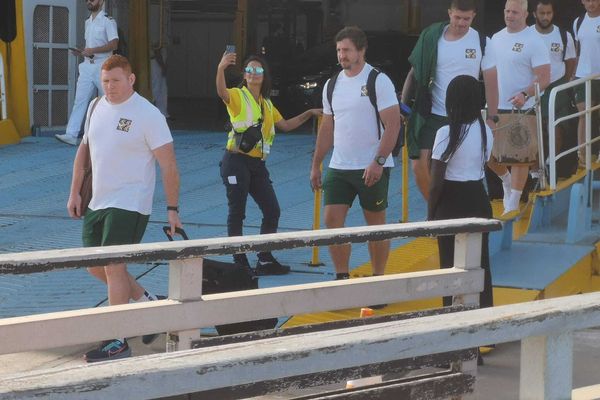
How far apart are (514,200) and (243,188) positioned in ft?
7.32

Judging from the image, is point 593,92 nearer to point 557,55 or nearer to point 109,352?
point 557,55

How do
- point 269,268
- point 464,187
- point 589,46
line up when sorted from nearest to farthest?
point 464,187 → point 269,268 → point 589,46

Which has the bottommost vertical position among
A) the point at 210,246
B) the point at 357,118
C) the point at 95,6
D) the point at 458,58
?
the point at 210,246

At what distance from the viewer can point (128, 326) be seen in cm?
454

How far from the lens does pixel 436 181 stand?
6578 mm

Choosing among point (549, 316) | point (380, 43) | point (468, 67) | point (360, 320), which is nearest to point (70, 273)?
point (468, 67)

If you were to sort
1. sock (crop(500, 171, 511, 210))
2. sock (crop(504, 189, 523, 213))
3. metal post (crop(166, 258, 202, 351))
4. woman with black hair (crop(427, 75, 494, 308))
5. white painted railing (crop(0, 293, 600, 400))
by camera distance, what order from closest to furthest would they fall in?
→ white painted railing (crop(0, 293, 600, 400))
metal post (crop(166, 258, 202, 351))
woman with black hair (crop(427, 75, 494, 308))
sock (crop(504, 189, 523, 213))
sock (crop(500, 171, 511, 210))

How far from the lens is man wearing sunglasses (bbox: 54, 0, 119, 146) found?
48.9 feet

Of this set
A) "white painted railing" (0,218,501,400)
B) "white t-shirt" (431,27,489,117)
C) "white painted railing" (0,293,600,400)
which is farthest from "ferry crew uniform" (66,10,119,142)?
"white painted railing" (0,293,600,400)

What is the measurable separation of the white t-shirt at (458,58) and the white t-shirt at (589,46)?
133 inches

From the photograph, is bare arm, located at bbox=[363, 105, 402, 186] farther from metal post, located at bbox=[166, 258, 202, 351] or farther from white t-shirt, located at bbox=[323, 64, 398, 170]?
metal post, located at bbox=[166, 258, 202, 351]

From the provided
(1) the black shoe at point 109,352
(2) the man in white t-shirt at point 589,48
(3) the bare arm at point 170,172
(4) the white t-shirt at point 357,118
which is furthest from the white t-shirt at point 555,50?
(1) the black shoe at point 109,352

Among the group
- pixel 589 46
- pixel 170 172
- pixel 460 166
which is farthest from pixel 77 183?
pixel 589 46

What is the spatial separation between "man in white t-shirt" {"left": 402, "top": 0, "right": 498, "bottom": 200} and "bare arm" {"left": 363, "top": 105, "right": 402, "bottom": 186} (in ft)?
2.73
